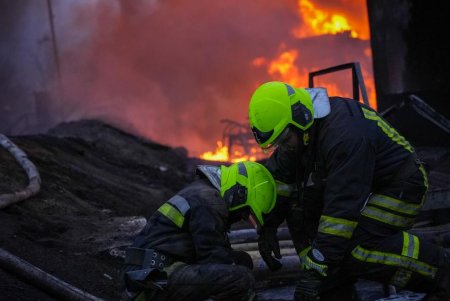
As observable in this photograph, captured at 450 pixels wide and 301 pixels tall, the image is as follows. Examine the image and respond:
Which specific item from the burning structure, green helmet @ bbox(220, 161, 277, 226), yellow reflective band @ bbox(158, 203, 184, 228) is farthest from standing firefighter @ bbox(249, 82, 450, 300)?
the burning structure

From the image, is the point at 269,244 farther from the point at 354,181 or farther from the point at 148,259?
the point at 354,181

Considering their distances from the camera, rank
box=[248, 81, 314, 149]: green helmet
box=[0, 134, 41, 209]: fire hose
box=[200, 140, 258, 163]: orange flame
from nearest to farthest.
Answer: box=[248, 81, 314, 149]: green helmet → box=[0, 134, 41, 209]: fire hose → box=[200, 140, 258, 163]: orange flame

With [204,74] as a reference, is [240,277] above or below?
below

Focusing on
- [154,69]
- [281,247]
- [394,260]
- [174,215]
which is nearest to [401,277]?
[394,260]

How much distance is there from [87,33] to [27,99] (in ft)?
12.0

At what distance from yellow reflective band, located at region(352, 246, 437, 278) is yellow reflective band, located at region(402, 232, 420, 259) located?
0.08 feet

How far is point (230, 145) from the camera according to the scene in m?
18.0

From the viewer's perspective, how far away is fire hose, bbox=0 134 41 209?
6.36m

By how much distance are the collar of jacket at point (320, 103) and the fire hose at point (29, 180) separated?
149 inches

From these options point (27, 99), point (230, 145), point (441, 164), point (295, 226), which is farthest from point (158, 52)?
point (295, 226)

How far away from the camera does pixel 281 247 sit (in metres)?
5.70

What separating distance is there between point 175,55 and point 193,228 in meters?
21.2

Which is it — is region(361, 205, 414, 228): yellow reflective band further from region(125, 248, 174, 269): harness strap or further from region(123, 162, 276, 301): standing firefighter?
region(125, 248, 174, 269): harness strap

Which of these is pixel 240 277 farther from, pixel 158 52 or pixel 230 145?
pixel 158 52
